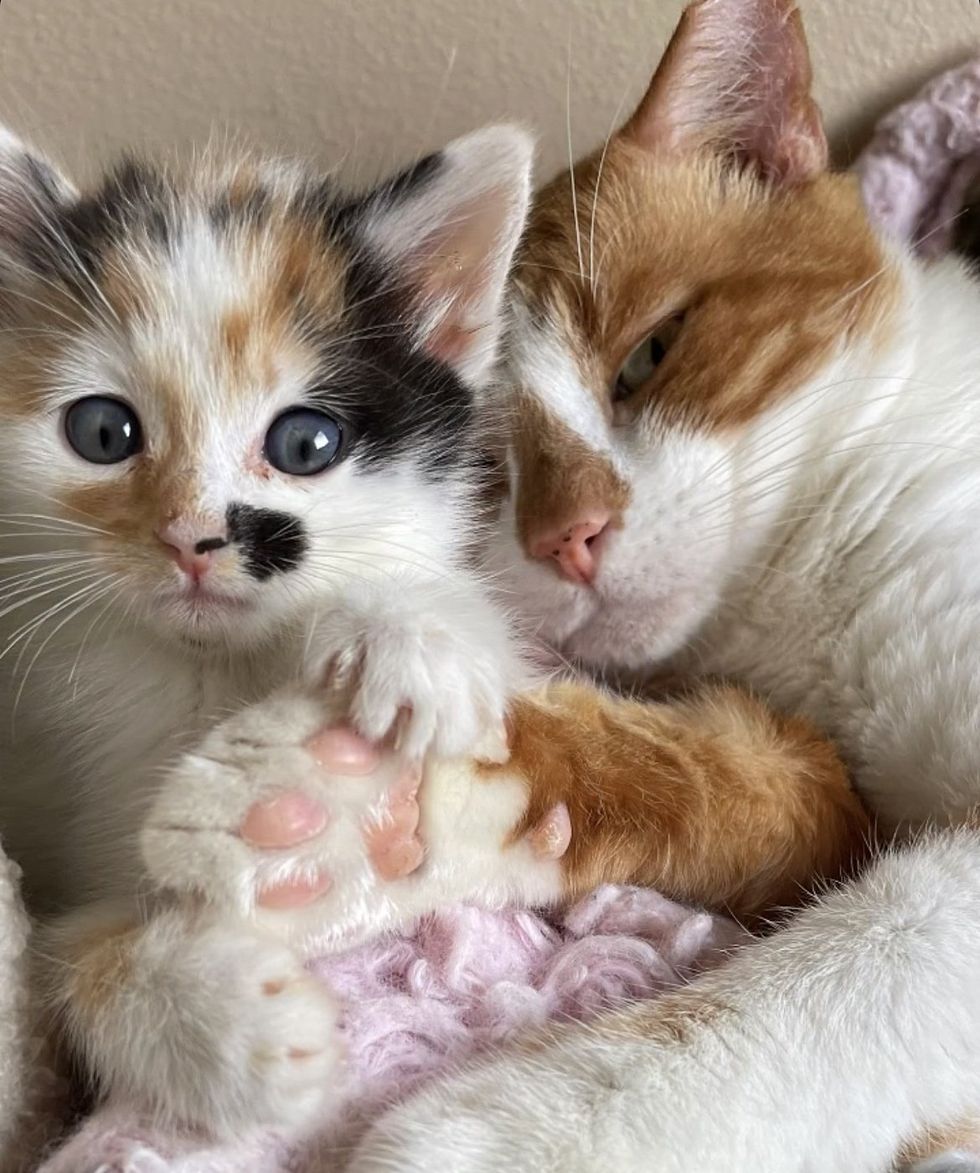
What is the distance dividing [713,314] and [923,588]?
0.32m

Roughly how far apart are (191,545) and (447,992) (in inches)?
13.9

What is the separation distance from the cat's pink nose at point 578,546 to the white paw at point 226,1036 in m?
0.42

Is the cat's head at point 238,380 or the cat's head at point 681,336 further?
the cat's head at point 681,336

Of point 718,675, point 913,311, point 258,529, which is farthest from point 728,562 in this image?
point 258,529

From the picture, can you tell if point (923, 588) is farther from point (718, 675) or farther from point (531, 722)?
point (531, 722)

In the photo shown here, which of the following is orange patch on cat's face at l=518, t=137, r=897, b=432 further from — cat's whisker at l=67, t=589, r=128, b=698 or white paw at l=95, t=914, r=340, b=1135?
white paw at l=95, t=914, r=340, b=1135

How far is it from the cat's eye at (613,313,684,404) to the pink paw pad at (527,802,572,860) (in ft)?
1.47

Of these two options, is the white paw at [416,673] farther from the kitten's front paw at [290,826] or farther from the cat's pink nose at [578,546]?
the cat's pink nose at [578,546]

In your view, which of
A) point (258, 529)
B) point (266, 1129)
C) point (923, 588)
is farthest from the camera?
point (923, 588)

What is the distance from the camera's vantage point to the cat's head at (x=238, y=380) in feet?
2.71

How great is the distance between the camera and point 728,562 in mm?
1055

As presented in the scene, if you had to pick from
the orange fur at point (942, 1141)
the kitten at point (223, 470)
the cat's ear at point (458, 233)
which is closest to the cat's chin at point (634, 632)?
→ the kitten at point (223, 470)

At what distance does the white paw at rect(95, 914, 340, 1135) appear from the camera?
646mm

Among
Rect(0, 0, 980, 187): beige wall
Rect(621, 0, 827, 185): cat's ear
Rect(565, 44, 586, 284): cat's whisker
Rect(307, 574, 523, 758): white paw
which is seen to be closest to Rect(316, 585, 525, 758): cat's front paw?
Rect(307, 574, 523, 758): white paw
